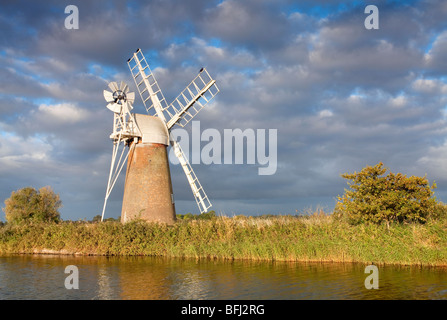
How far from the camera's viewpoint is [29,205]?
31.7m

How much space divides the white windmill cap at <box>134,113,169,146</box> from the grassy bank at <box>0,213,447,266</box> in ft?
21.2

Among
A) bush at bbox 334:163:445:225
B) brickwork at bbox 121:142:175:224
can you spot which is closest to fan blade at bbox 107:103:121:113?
brickwork at bbox 121:142:175:224

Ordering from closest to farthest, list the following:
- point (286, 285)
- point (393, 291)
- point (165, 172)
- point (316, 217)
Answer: point (393, 291)
point (286, 285)
point (316, 217)
point (165, 172)

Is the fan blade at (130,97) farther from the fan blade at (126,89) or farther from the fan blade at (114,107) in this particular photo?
the fan blade at (114,107)

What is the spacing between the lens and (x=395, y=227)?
58.9 feet

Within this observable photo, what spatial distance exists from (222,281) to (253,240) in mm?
7396

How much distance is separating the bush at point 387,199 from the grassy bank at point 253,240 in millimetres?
639

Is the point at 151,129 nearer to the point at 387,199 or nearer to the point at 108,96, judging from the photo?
the point at 108,96

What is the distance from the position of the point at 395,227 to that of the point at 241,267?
25.9 ft
